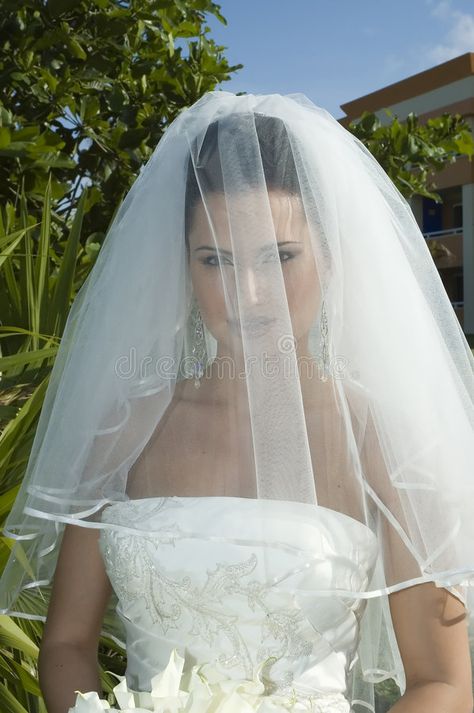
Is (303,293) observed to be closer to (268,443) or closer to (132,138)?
(268,443)

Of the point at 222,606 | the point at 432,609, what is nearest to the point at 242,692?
the point at 222,606

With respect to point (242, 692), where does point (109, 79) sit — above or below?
above

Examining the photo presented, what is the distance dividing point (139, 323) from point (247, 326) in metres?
0.34

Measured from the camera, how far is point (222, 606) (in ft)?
5.16

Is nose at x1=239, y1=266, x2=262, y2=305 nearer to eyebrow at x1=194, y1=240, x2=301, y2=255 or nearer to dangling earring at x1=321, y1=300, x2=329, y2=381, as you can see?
eyebrow at x1=194, y1=240, x2=301, y2=255

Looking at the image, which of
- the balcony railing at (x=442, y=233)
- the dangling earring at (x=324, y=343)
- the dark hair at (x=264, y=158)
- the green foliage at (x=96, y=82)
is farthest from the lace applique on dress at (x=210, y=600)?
the balcony railing at (x=442, y=233)

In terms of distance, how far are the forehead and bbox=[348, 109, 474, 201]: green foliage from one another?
2.46 m

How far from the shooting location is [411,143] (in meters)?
4.00

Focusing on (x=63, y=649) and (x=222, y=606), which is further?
(x=63, y=649)

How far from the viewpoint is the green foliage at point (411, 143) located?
4.02 metres

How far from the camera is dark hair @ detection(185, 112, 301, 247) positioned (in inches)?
64.8

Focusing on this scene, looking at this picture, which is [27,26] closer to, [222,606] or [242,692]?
[222,606]

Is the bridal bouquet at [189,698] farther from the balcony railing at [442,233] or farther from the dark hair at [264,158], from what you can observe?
the balcony railing at [442,233]

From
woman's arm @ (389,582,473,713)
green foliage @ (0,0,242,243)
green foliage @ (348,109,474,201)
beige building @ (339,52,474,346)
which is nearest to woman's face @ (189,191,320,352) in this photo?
woman's arm @ (389,582,473,713)
